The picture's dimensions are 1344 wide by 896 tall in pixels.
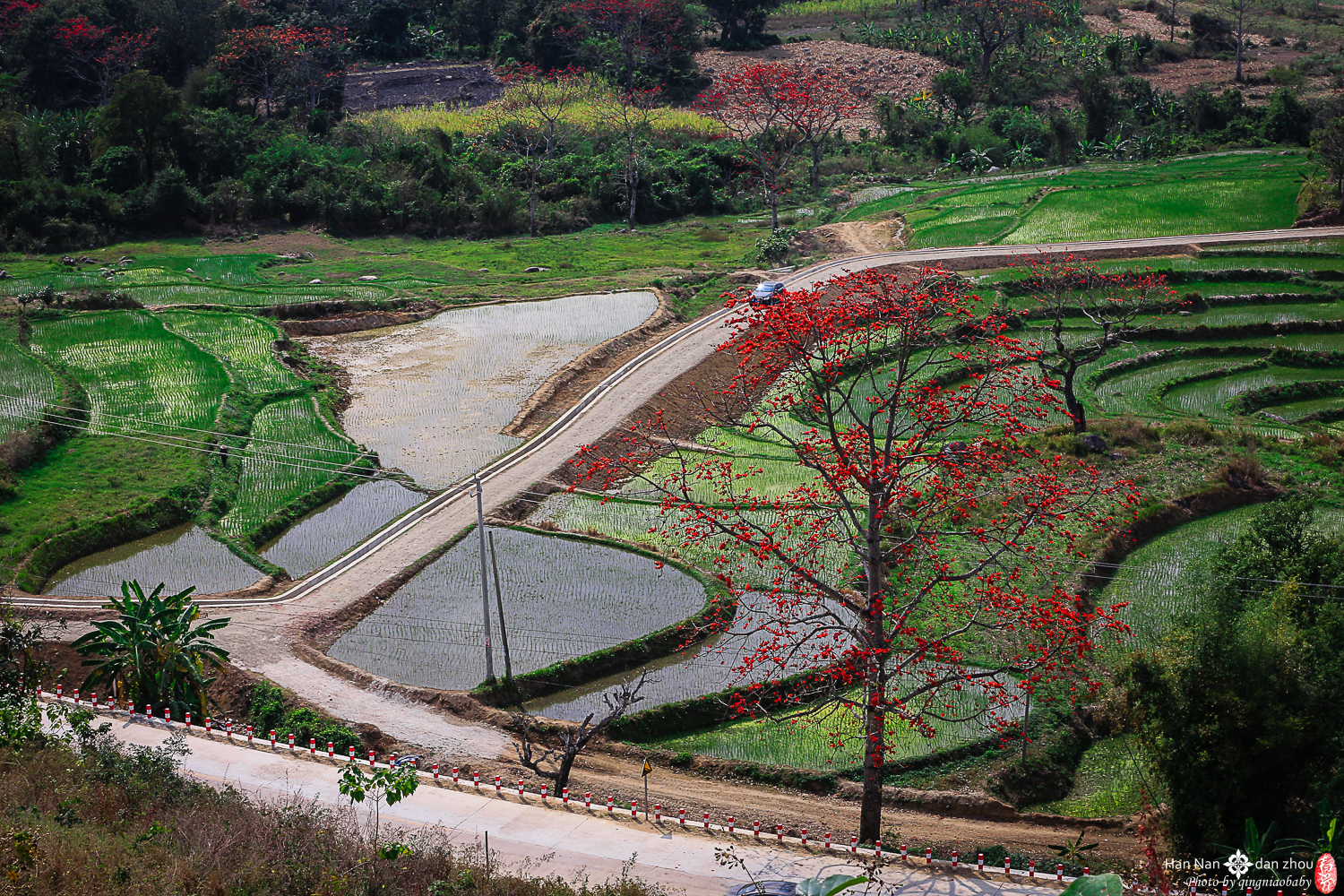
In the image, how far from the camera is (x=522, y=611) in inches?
962

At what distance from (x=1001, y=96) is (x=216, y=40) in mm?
53364

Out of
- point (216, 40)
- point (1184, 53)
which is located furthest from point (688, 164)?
point (1184, 53)

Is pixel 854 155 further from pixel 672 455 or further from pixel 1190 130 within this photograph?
pixel 672 455

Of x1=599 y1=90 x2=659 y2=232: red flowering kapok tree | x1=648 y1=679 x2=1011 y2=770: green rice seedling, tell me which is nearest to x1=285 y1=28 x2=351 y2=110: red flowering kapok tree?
x1=599 y1=90 x2=659 y2=232: red flowering kapok tree

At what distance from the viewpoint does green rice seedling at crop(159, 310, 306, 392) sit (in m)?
36.8

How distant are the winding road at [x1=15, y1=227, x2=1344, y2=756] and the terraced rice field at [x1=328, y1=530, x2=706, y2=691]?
3.23 feet

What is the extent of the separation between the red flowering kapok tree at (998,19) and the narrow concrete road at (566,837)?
7215 centimetres

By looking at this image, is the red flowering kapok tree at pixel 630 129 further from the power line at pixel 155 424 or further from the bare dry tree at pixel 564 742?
the bare dry tree at pixel 564 742

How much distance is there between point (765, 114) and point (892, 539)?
47.0 m

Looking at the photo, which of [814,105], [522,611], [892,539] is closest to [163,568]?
[522,611]

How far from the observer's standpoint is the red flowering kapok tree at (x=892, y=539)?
53.6 feet

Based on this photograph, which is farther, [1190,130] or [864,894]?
[1190,130]

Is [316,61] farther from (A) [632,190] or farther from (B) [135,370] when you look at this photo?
(B) [135,370]

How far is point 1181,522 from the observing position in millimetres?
27344
